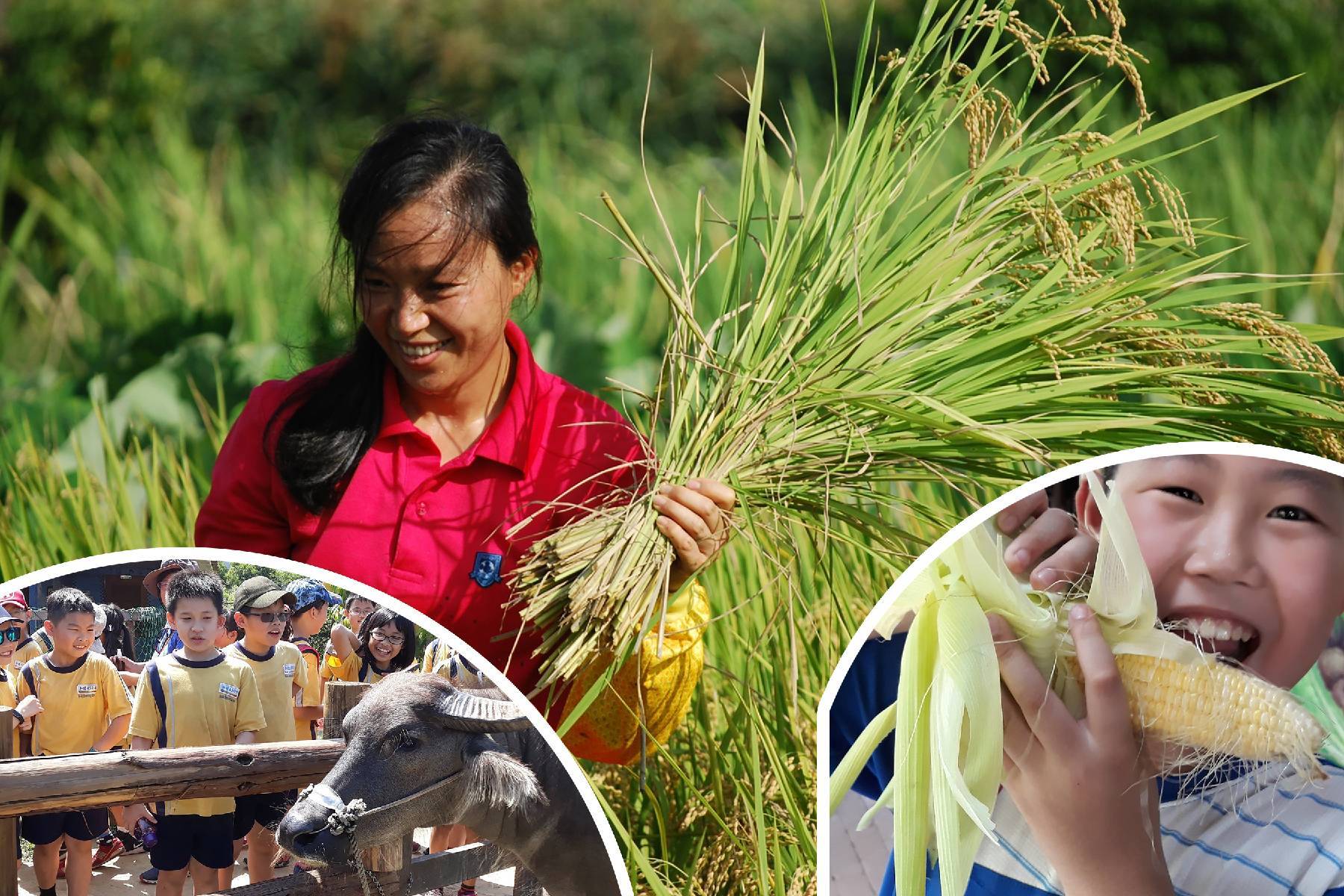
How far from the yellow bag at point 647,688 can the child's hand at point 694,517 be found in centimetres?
9

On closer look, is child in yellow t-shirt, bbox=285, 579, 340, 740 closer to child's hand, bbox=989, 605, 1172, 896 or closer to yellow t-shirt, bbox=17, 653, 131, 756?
yellow t-shirt, bbox=17, 653, 131, 756

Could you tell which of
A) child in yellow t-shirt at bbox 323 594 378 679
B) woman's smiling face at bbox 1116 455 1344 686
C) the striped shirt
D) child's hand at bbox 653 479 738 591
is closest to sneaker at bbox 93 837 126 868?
child in yellow t-shirt at bbox 323 594 378 679

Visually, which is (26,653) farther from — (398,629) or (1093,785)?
(1093,785)

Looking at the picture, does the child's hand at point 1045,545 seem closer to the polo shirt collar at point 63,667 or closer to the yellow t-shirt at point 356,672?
the yellow t-shirt at point 356,672

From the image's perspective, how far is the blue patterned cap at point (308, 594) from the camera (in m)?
1.15

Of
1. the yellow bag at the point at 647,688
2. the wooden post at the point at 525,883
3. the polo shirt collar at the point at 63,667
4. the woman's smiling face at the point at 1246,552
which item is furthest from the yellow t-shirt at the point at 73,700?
the woman's smiling face at the point at 1246,552

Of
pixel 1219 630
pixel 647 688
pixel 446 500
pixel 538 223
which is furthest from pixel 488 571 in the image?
pixel 538 223

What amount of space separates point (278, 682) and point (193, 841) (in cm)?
15

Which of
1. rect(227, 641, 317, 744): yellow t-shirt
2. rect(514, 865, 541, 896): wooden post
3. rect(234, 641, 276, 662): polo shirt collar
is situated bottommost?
rect(514, 865, 541, 896): wooden post

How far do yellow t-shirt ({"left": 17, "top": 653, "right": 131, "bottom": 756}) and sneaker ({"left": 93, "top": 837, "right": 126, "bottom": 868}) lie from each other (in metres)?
0.08

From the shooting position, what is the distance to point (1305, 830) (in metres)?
1.01

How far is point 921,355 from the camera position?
1478 mm

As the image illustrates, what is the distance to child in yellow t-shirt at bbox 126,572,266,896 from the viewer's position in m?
1.08

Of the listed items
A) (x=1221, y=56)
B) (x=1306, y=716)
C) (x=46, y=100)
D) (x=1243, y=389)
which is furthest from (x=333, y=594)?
(x=1221, y=56)
